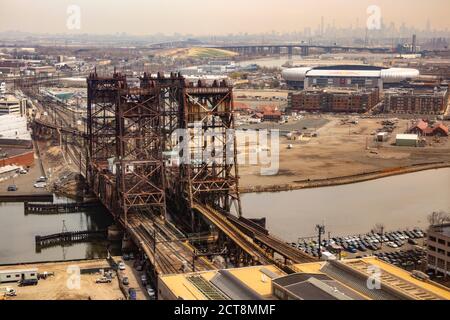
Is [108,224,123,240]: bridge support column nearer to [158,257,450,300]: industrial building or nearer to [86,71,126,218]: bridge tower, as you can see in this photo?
[86,71,126,218]: bridge tower

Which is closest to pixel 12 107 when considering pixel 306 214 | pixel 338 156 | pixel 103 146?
pixel 103 146

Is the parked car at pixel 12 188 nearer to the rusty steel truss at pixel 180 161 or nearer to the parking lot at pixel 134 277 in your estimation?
the rusty steel truss at pixel 180 161

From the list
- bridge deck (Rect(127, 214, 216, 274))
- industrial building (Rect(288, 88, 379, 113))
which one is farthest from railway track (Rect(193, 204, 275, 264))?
industrial building (Rect(288, 88, 379, 113))

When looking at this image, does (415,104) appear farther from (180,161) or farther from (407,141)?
(180,161)

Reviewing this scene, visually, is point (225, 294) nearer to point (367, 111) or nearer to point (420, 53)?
point (367, 111)

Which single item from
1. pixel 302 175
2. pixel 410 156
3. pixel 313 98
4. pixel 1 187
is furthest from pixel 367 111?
pixel 1 187

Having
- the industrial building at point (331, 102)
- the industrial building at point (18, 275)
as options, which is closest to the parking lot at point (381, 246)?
the industrial building at point (18, 275)
